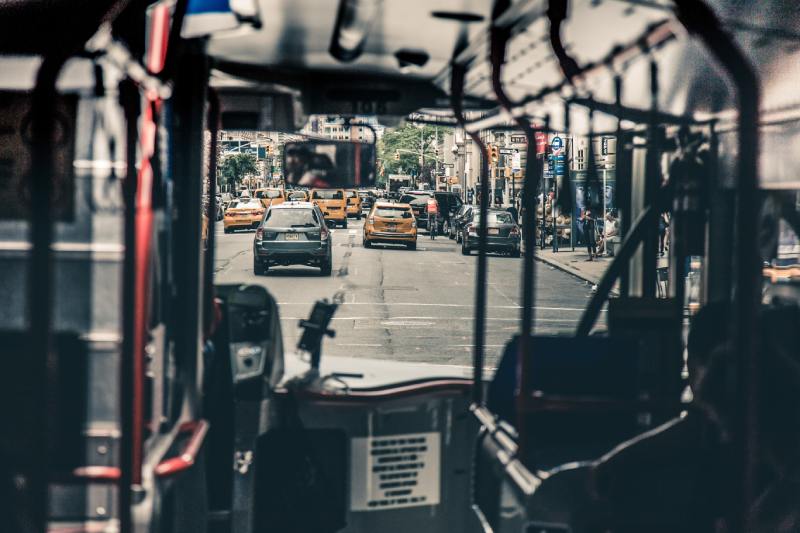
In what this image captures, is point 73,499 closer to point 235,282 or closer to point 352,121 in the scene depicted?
point 235,282

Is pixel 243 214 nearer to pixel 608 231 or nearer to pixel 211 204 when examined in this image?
pixel 211 204

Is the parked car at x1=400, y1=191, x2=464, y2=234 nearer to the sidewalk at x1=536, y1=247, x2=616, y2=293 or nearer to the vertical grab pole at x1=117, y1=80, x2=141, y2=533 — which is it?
the sidewalk at x1=536, y1=247, x2=616, y2=293

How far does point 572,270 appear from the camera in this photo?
11.7 feet

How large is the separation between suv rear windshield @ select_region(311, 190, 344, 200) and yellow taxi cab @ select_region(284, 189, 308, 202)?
33 mm

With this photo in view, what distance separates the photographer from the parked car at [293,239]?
3492 mm

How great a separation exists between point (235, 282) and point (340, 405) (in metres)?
0.52

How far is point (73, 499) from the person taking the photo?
247 centimetres

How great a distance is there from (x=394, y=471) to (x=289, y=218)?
3.08 feet

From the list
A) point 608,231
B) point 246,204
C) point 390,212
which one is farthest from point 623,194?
point 390,212

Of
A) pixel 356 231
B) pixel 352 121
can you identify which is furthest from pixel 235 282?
pixel 356 231

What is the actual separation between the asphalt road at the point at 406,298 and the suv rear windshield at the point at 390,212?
18cm

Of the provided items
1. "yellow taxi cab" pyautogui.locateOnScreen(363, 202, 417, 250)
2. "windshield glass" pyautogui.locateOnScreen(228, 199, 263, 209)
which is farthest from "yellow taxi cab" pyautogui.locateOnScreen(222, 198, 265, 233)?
"yellow taxi cab" pyautogui.locateOnScreen(363, 202, 417, 250)

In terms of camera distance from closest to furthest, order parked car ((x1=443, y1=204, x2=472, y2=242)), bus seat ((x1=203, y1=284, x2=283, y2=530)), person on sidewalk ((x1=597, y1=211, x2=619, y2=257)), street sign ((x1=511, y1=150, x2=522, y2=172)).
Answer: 1. bus seat ((x1=203, y1=284, x2=283, y2=530))
2. street sign ((x1=511, y1=150, x2=522, y2=172))
3. person on sidewalk ((x1=597, y1=211, x2=619, y2=257))
4. parked car ((x1=443, y1=204, x2=472, y2=242))

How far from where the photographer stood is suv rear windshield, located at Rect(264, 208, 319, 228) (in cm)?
355
